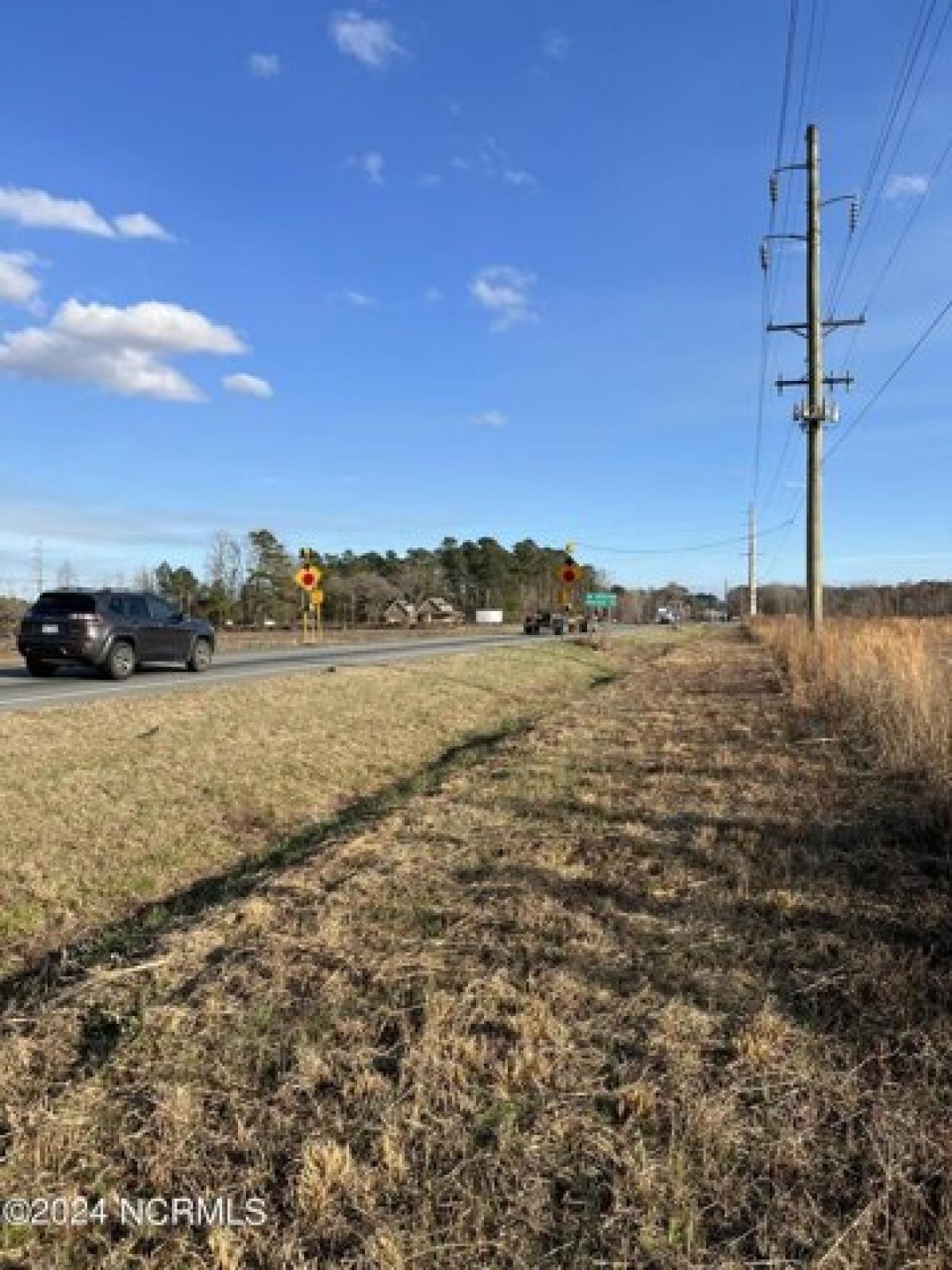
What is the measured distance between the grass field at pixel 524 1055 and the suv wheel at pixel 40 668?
14.3 meters

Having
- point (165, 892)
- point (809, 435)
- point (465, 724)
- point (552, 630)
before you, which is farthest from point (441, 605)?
point (165, 892)

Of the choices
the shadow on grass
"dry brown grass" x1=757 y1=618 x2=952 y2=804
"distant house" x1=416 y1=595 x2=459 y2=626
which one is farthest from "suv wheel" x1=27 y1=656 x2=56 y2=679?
"distant house" x1=416 y1=595 x2=459 y2=626

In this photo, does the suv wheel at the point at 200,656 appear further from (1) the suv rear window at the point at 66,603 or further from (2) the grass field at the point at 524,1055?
(2) the grass field at the point at 524,1055

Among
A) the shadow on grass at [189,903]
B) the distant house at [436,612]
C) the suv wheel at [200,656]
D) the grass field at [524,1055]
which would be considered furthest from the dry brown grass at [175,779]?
the distant house at [436,612]

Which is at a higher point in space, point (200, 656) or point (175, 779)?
point (200, 656)

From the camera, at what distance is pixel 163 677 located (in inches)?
784

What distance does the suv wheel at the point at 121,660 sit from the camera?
1909cm

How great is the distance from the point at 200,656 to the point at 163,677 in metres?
2.05

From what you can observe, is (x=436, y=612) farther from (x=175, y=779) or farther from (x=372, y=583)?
(x=175, y=779)

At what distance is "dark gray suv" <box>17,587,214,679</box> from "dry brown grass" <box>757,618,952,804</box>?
12424 millimetres

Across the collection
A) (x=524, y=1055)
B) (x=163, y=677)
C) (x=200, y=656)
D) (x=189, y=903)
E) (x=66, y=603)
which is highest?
(x=66, y=603)

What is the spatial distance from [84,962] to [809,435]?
2537cm

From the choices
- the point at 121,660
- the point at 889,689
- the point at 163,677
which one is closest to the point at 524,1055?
the point at 889,689

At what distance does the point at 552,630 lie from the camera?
226ft
